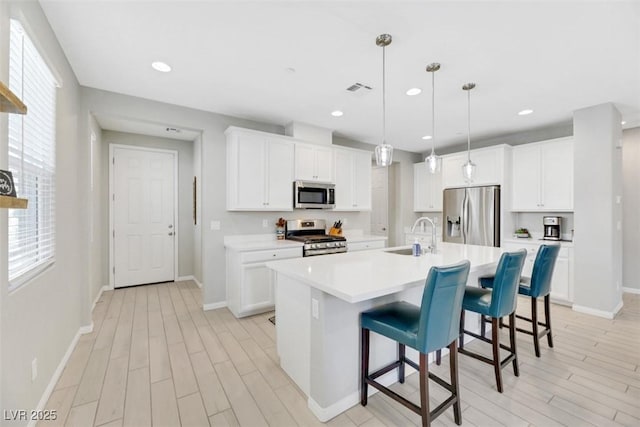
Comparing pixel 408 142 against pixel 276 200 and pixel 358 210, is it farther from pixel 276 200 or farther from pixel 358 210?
pixel 276 200

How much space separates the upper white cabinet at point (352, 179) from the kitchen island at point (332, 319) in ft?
8.04

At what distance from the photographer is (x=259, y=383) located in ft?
7.18

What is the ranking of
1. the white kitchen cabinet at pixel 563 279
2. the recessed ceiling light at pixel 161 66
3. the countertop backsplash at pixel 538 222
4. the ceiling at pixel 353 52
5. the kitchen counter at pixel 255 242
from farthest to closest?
the countertop backsplash at pixel 538 222 → the white kitchen cabinet at pixel 563 279 → the kitchen counter at pixel 255 242 → the recessed ceiling light at pixel 161 66 → the ceiling at pixel 353 52

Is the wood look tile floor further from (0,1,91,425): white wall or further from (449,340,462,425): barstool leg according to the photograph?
(0,1,91,425): white wall

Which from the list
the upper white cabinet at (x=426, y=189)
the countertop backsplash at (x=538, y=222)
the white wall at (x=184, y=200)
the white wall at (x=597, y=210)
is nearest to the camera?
the white wall at (x=597, y=210)

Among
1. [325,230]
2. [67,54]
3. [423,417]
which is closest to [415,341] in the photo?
[423,417]

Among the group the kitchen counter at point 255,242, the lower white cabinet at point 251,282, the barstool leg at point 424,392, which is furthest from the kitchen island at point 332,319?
the kitchen counter at point 255,242

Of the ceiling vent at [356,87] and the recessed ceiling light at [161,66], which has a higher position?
the recessed ceiling light at [161,66]

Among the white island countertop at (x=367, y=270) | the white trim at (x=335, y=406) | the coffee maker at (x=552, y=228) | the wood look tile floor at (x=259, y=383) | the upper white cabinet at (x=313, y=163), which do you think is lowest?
the wood look tile floor at (x=259, y=383)

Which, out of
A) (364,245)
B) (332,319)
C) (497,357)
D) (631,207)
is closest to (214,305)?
(364,245)

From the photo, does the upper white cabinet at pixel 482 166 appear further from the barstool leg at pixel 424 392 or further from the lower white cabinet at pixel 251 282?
the barstool leg at pixel 424 392

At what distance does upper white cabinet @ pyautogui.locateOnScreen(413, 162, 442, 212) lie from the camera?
5.70 meters

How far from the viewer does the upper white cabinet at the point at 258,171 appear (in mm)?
3756

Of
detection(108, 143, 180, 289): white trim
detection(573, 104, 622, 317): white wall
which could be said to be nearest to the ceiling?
detection(573, 104, 622, 317): white wall
